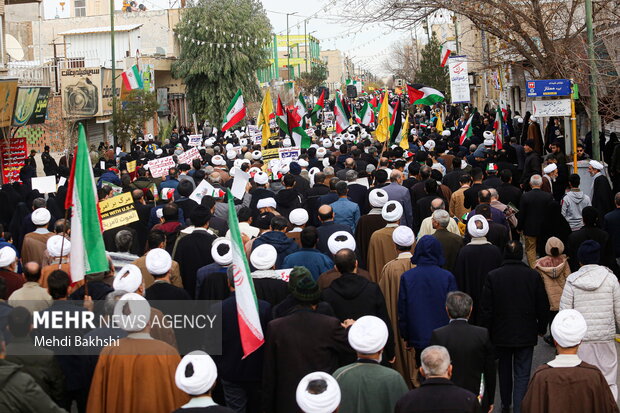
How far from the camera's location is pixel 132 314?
612cm

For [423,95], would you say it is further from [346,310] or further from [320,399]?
[320,399]

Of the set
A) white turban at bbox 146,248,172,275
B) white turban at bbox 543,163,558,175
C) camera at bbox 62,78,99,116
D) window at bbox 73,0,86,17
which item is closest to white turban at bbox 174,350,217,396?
white turban at bbox 146,248,172,275

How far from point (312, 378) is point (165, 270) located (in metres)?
3.17

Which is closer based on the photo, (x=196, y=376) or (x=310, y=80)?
(x=196, y=376)

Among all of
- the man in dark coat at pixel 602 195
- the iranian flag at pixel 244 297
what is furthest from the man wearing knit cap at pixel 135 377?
the man in dark coat at pixel 602 195

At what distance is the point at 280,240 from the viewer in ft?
30.5

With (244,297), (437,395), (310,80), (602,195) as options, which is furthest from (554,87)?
(310,80)

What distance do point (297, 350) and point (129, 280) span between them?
1518mm

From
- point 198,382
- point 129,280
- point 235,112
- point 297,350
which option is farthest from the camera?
point 235,112

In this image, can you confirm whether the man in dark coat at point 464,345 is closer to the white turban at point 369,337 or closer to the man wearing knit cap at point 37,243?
the white turban at point 369,337

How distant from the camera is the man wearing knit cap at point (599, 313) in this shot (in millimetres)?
7363

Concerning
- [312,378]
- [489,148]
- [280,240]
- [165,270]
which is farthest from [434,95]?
[312,378]

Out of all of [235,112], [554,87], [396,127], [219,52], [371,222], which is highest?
[219,52]

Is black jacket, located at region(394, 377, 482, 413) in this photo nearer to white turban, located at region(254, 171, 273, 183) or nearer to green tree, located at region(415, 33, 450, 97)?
white turban, located at region(254, 171, 273, 183)
